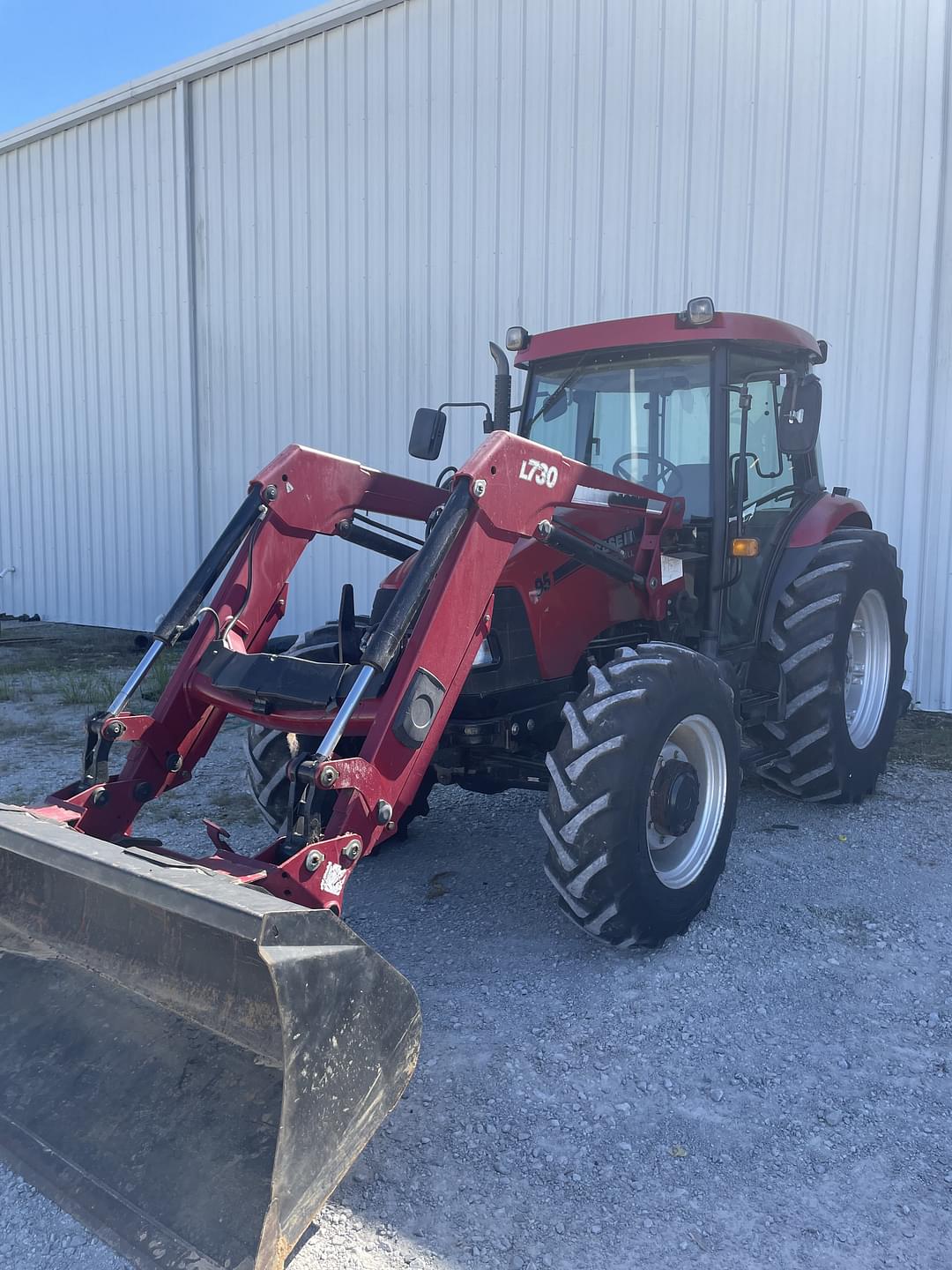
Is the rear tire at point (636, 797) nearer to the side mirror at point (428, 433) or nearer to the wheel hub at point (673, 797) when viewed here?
the wheel hub at point (673, 797)

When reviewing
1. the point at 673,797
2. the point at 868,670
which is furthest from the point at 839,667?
the point at 673,797

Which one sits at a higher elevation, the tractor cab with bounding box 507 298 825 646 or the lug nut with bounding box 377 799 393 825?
the tractor cab with bounding box 507 298 825 646

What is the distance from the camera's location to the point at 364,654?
121 inches

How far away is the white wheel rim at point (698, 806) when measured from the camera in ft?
12.8

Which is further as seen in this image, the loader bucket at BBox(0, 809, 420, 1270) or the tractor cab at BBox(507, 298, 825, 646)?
the tractor cab at BBox(507, 298, 825, 646)

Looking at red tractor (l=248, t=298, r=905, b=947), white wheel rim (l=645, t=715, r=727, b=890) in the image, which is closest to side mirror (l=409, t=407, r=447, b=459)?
red tractor (l=248, t=298, r=905, b=947)

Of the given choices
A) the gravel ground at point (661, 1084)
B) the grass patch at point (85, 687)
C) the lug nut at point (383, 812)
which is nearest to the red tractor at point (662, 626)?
the gravel ground at point (661, 1084)

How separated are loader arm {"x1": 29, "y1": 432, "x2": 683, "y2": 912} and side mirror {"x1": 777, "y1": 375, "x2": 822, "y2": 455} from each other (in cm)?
80

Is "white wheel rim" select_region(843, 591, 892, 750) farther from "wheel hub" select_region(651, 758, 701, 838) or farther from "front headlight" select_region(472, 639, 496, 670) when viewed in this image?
"front headlight" select_region(472, 639, 496, 670)

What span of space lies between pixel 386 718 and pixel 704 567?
2.05 m

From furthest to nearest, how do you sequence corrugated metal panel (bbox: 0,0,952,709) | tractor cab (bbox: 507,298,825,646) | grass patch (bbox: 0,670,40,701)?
grass patch (bbox: 0,670,40,701) < corrugated metal panel (bbox: 0,0,952,709) < tractor cab (bbox: 507,298,825,646)

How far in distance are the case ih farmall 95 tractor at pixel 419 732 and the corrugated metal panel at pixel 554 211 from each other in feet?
8.32

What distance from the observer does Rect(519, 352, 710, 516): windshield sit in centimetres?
456

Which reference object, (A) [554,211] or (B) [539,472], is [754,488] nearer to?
(B) [539,472]
